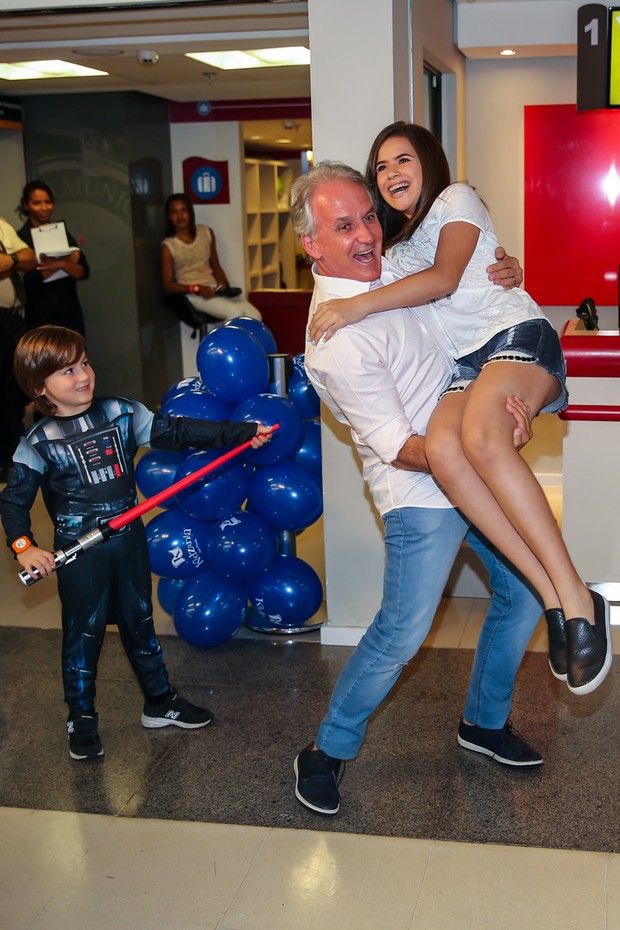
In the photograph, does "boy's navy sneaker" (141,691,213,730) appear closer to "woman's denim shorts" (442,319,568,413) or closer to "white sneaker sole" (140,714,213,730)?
"white sneaker sole" (140,714,213,730)

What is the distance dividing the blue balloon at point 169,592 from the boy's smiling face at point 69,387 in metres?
1.33

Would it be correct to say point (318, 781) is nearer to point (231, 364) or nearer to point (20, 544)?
point (20, 544)

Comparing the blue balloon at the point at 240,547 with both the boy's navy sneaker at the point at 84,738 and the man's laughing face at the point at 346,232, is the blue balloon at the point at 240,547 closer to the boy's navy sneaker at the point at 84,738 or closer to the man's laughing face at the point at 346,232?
the boy's navy sneaker at the point at 84,738

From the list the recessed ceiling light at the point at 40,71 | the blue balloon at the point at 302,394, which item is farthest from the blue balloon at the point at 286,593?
the recessed ceiling light at the point at 40,71

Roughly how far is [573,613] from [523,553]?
0.18 meters

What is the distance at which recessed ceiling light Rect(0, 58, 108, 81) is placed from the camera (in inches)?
291

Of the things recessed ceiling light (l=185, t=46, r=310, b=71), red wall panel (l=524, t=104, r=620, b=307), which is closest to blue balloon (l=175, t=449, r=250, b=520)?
red wall panel (l=524, t=104, r=620, b=307)

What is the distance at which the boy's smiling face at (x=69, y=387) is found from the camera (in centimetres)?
305

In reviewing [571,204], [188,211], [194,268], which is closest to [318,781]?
[571,204]

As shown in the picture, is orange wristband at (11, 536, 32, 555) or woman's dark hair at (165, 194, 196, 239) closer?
orange wristband at (11, 536, 32, 555)

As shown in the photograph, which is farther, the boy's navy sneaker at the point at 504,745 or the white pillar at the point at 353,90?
the white pillar at the point at 353,90

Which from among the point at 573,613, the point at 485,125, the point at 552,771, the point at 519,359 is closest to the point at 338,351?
the point at 519,359

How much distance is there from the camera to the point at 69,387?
10.0 ft

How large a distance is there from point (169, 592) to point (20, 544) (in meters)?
1.44
